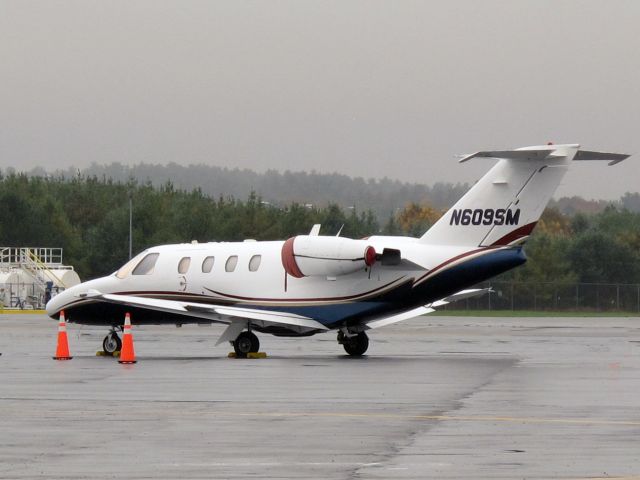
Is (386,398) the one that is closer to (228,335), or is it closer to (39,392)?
(39,392)

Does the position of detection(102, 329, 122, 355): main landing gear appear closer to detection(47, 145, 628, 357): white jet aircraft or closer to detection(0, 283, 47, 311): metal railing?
detection(47, 145, 628, 357): white jet aircraft

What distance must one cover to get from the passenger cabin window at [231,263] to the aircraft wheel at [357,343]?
10.0ft

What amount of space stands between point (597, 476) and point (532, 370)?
46.8 feet

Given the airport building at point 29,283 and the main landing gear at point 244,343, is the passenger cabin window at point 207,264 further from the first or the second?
the airport building at point 29,283

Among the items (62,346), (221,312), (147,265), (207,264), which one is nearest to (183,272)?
(207,264)

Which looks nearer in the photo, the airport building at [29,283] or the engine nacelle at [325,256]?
the engine nacelle at [325,256]

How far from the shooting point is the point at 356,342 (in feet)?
101

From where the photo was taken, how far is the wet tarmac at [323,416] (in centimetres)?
1230

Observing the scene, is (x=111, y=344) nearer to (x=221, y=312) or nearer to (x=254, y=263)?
(x=221, y=312)

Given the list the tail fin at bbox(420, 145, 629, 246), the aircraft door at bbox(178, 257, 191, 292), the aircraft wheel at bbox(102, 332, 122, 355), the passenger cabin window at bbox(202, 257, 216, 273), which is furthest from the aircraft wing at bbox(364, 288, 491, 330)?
the aircraft wheel at bbox(102, 332, 122, 355)

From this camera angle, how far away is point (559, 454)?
13047mm

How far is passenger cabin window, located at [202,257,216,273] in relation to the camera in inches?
1244

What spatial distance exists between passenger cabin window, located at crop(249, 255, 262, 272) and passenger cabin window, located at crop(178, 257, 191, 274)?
1713 millimetres

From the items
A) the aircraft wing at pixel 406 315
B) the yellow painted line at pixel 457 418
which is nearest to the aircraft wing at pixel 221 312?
the aircraft wing at pixel 406 315
